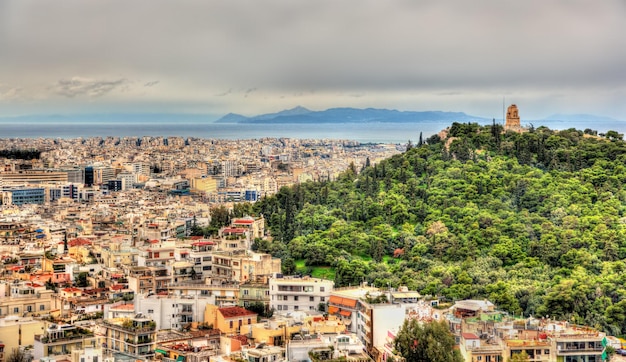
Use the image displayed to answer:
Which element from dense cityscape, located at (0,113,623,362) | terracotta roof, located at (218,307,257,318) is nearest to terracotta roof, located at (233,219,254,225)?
dense cityscape, located at (0,113,623,362)

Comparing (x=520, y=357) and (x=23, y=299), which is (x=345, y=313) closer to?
(x=520, y=357)

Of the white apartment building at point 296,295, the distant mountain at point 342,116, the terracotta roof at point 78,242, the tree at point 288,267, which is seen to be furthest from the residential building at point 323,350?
the distant mountain at point 342,116

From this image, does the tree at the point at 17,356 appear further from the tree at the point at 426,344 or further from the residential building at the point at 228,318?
the tree at the point at 426,344

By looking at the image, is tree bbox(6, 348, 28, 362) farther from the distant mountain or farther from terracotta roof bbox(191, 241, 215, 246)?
the distant mountain

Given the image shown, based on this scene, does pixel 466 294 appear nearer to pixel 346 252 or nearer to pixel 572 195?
pixel 346 252

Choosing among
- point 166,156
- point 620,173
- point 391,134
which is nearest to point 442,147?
point 620,173

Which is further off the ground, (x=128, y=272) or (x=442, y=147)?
(x=442, y=147)
